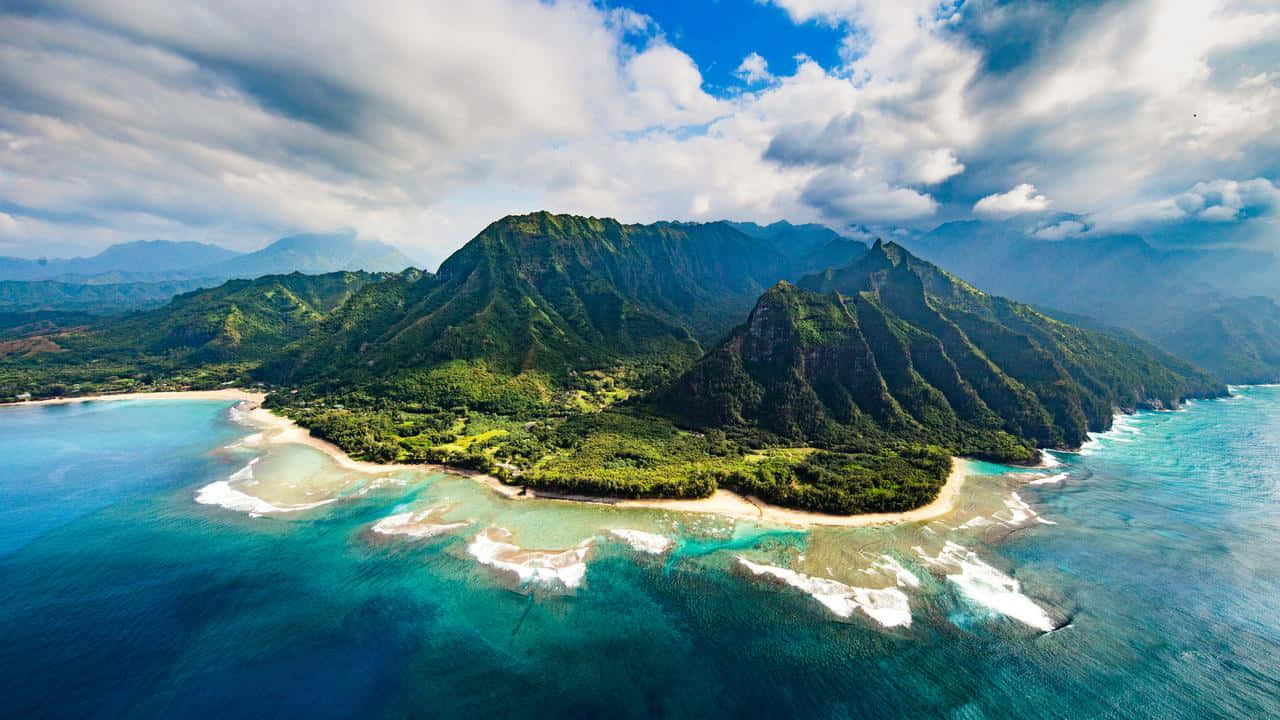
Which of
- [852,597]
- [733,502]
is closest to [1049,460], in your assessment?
[733,502]

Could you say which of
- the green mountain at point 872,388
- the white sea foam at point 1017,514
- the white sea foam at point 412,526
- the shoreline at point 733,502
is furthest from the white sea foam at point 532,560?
the white sea foam at point 1017,514

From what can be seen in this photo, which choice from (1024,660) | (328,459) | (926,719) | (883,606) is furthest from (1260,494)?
(328,459)

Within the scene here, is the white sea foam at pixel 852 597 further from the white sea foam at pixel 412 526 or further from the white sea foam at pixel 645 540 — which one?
the white sea foam at pixel 412 526

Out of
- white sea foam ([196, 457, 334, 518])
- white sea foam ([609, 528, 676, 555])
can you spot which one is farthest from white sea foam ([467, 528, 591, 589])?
white sea foam ([196, 457, 334, 518])

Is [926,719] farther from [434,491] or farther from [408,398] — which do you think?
[408,398]

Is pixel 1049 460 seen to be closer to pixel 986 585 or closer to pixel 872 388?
pixel 872 388

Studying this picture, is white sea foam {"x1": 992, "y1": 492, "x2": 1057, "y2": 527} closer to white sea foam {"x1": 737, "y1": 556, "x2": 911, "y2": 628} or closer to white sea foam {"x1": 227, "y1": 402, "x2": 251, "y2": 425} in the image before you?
white sea foam {"x1": 737, "y1": 556, "x2": 911, "y2": 628}
